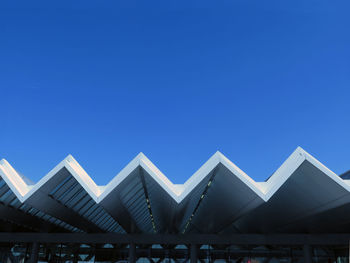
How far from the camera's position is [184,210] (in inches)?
625

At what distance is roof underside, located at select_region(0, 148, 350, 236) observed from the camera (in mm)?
11008

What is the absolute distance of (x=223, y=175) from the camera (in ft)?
38.8

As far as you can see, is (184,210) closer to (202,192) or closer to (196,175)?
(202,192)

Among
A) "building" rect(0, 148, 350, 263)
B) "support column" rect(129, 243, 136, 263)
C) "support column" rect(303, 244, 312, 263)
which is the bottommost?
"support column" rect(303, 244, 312, 263)

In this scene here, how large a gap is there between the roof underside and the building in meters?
0.04

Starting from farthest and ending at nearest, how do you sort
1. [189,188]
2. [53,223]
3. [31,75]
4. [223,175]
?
[53,223] < [31,75] < [223,175] < [189,188]

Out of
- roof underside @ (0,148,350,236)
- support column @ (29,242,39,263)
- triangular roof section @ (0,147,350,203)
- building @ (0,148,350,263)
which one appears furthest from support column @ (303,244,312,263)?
support column @ (29,242,39,263)

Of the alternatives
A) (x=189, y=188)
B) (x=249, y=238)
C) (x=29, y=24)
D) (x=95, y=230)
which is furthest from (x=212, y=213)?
(x=29, y=24)

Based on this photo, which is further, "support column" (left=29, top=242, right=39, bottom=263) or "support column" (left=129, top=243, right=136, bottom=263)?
"support column" (left=29, top=242, right=39, bottom=263)

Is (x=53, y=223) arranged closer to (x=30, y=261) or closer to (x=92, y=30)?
(x=30, y=261)

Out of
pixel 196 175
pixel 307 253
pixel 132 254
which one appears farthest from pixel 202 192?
pixel 307 253

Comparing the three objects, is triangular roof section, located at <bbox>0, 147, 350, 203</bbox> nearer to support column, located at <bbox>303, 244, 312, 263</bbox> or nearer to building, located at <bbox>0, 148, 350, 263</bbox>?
building, located at <bbox>0, 148, 350, 263</bbox>

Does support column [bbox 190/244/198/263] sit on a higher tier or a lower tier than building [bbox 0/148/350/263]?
lower

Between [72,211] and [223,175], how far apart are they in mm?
8690
